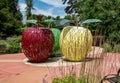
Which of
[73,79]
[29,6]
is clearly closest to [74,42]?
[73,79]

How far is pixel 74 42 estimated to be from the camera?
10.8 metres

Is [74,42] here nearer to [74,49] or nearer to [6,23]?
[74,49]

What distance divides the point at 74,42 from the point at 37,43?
1354 mm

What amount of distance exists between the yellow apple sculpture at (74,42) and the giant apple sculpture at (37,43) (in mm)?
568

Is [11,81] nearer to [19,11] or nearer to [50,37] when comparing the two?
[50,37]

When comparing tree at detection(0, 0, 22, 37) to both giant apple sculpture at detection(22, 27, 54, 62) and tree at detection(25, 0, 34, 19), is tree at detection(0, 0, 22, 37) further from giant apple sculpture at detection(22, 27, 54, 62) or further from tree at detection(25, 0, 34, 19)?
giant apple sculpture at detection(22, 27, 54, 62)

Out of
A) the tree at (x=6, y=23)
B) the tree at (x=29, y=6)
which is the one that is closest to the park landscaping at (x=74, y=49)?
the tree at (x=6, y=23)

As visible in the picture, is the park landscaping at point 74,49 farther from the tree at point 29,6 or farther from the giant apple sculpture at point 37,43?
the tree at point 29,6

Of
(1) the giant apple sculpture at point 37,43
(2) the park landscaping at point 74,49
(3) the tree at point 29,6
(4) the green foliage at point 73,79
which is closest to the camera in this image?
(2) the park landscaping at point 74,49

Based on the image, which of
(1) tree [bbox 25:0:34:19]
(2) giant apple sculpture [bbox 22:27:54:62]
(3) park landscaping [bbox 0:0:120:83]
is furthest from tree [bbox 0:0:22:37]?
(2) giant apple sculpture [bbox 22:27:54:62]

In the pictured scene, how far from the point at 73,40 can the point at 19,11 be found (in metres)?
26.5

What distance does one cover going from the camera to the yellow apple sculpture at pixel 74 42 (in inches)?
424

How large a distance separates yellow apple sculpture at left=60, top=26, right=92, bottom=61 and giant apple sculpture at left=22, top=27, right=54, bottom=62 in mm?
568

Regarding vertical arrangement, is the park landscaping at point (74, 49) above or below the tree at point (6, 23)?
below
